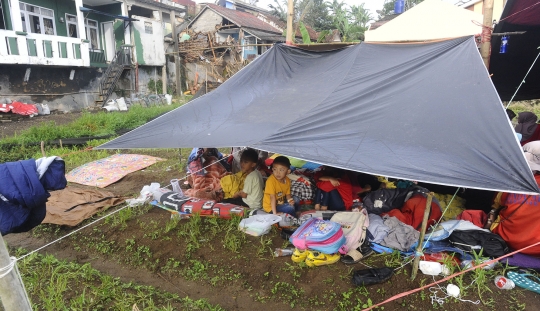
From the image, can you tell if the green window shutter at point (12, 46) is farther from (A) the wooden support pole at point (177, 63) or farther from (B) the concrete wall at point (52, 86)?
(A) the wooden support pole at point (177, 63)

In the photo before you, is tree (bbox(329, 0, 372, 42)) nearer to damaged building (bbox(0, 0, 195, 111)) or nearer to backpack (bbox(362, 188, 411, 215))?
damaged building (bbox(0, 0, 195, 111))

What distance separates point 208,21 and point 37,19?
854 centimetres

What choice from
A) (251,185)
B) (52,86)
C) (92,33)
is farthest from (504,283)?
(92,33)

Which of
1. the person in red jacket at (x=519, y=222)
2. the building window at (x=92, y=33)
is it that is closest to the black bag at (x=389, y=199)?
the person in red jacket at (x=519, y=222)

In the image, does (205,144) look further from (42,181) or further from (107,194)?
(107,194)

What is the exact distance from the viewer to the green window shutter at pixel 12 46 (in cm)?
884

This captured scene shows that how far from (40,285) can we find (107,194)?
177cm

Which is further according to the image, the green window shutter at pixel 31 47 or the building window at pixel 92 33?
the building window at pixel 92 33

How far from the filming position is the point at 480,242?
2689 millimetres

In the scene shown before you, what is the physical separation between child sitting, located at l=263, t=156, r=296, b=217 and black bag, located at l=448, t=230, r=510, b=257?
1.53 m

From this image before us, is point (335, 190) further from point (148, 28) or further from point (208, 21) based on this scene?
point (208, 21)

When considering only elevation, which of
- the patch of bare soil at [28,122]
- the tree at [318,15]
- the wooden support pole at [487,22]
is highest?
the tree at [318,15]

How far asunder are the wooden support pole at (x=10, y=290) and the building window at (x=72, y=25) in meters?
12.4

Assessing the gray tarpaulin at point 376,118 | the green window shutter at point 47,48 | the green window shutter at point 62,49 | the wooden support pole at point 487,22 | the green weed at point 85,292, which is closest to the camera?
the gray tarpaulin at point 376,118
